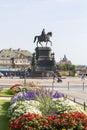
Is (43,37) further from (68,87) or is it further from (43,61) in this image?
(68,87)

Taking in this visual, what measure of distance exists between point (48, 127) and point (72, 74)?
111 meters

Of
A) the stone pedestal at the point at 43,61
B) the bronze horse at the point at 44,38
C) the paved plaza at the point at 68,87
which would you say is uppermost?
the bronze horse at the point at 44,38

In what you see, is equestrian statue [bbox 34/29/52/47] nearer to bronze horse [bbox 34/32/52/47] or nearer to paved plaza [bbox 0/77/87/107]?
bronze horse [bbox 34/32/52/47]

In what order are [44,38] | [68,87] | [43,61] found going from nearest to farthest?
[68,87], [43,61], [44,38]

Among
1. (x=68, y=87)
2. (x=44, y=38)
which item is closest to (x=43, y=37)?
(x=44, y=38)

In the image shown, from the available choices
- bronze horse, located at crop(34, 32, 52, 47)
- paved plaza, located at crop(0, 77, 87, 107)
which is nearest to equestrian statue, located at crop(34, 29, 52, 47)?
bronze horse, located at crop(34, 32, 52, 47)

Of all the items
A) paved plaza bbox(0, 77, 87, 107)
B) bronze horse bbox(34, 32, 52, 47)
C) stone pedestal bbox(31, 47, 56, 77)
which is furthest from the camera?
bronze horse bbox(34, 32, 52, 47)

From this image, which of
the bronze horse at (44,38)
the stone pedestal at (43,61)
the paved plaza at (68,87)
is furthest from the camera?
the bronze horse at (44,38)

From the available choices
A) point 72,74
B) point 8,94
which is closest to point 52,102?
point 8,94

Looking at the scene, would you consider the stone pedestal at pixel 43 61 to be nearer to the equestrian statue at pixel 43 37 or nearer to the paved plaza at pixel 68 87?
the equestrian statue at pixel 43 37

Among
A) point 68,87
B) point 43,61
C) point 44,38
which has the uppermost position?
point 44,38

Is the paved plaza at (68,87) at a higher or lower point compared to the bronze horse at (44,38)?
lower

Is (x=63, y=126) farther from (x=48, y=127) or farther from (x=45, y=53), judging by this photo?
(x=45, y=53)

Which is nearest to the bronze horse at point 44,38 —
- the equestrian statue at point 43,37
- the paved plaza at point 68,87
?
the equestrian statue at point 43,37
